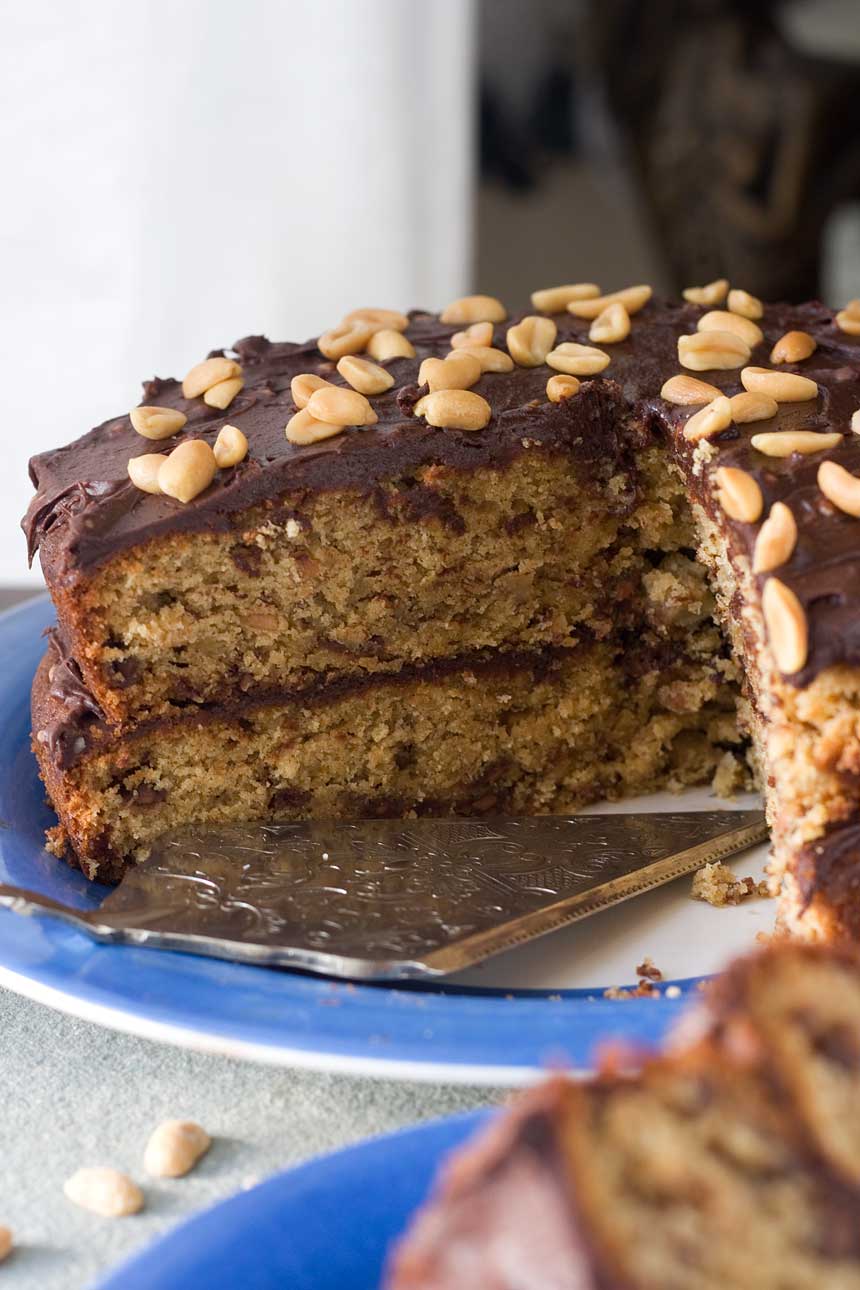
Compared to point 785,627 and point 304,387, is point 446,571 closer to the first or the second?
point 304,387

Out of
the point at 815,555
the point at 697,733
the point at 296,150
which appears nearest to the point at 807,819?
the point at 815,555

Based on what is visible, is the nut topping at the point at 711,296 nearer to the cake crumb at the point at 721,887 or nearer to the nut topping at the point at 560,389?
the nut topping at the point at 560,389

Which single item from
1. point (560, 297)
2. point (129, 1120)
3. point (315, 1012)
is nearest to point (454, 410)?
point (560, 297)

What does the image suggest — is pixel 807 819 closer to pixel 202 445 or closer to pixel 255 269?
pixel 202 445

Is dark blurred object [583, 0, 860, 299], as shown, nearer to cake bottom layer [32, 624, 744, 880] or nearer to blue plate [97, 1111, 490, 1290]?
cake bottom layer [32, 624, 744, 880]

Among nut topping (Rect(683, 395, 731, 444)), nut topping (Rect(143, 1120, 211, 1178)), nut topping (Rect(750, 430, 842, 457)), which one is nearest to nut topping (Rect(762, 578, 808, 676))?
nut topping (Rect(750, 430, 842, 457))

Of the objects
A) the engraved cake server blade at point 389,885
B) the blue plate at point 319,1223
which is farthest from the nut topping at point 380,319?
the blue plate at point 319,1223
